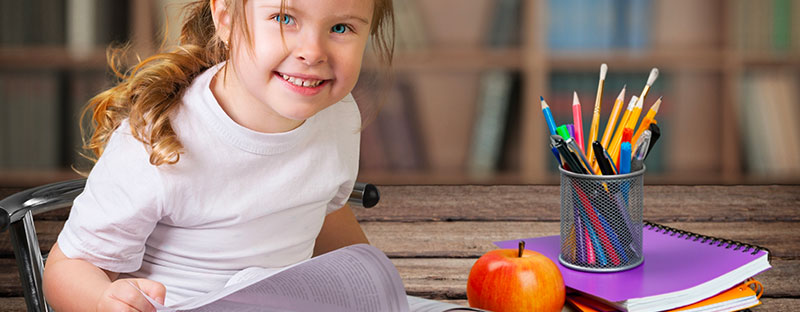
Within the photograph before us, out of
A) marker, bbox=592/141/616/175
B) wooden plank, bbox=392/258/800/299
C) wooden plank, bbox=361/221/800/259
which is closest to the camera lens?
marker, bbox=592/141/616/175

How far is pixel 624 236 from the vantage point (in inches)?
31.2

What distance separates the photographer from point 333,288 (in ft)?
2.00

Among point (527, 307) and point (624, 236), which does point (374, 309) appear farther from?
point (624, 236)

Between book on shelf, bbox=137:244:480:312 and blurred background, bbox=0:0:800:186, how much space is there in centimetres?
183

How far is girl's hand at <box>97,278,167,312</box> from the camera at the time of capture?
60 centimetres

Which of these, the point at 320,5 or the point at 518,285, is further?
the point at 518,285

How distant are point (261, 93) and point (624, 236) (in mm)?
396

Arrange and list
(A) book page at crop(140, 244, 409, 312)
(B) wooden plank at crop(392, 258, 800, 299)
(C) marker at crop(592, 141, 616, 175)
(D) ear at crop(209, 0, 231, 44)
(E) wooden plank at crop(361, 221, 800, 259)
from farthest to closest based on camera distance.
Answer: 1. (E) wooden plank at crop(361, 221, 800, 259)
2. (B) wooden plank at crop(392, 258, 800, 299)
3. (C) marker at crop(592, 141, 616, 175)
4. (D) ear at crop(209, 0, 231, 44)
5. (A) book page at crop(140, 244, 409, 312)

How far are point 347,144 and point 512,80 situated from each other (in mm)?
1699

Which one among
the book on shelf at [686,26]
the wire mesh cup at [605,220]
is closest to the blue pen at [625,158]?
the wire mesh cup at [605,220]

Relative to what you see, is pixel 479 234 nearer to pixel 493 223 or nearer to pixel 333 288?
pixel 493 223

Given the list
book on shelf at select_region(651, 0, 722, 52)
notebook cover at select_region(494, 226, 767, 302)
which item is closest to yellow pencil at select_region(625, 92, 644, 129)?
notebook cover at select_region(494, 226, 767, 302)

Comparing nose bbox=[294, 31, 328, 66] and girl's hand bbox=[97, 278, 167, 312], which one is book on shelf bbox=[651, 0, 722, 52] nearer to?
nose bbox=[294, 31, 328, 66]

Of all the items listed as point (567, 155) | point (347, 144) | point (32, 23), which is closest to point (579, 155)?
point (567, 155)
